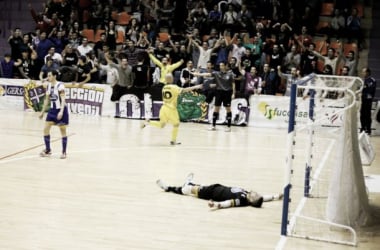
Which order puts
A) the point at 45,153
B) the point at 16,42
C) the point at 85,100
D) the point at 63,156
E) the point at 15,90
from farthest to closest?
the point at 16,42
the point at 15,90
the point at 85,100
the point at 45,153
the point at 63,156

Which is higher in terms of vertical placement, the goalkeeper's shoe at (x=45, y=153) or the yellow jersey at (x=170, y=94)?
the yellow jersey at (x=170, y=94)

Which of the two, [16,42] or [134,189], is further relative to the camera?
[16,42]

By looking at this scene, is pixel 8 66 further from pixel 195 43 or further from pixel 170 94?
pixel 170 94

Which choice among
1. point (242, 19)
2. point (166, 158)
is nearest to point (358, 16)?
point (242, 19)

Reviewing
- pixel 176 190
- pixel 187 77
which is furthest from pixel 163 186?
pixel 187 77

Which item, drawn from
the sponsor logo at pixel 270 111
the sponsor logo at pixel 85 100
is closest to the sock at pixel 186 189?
the sponsor logo at pixel 270 111

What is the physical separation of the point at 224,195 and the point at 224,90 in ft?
32.8

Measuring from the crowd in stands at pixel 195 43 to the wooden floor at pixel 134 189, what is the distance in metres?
3.43

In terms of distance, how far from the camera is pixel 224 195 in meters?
10.4

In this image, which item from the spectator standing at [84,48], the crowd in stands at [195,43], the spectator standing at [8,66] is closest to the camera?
the crowd in stands at [195,43]

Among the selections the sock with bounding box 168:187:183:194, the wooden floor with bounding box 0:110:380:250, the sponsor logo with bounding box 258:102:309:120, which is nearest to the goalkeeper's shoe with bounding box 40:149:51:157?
the wooden floor with bounding box 0:110:380:250

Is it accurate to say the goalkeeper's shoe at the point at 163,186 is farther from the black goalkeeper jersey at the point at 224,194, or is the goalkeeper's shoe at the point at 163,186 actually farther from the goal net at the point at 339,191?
the goal net at the point at 339,191

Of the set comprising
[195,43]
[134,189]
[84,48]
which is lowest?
[134,189]

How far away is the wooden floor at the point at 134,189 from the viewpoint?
8469 mm
